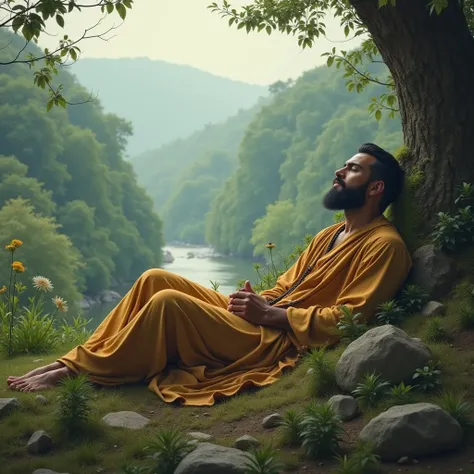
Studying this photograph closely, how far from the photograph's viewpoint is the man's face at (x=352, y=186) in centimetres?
680

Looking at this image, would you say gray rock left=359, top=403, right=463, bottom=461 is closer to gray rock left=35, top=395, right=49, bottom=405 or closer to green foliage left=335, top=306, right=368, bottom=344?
green foliage left=335, top=306, right=368, bottom=344

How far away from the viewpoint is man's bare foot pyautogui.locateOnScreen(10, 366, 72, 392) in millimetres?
6203

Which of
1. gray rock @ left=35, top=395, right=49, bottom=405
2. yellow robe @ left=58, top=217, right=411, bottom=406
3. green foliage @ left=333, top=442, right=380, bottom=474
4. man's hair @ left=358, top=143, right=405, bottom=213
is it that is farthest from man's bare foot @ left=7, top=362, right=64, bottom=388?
man's hair @ left=358, top=143, right=405, bottom=213

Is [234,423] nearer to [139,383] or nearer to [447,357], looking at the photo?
[139,383]

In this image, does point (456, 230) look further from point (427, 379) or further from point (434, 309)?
point (427, 379)

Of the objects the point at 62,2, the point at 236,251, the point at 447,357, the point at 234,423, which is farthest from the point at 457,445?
the point at 236,251

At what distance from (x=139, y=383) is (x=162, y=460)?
6.35 ft

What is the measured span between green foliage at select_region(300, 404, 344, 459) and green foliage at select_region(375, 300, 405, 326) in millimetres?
1813

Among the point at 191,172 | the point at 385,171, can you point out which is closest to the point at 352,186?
the point at 385,171

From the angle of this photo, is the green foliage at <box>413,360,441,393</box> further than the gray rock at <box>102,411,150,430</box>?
No

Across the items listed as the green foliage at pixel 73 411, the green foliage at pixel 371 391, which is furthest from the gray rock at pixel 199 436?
the green foliage at pixel 371 391

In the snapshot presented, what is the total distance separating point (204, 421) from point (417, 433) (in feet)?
5.62

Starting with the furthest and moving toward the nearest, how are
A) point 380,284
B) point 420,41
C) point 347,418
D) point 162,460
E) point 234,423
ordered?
point 420,41 < point 380,284 < point 234,423 < point 347,418 < point 162,460

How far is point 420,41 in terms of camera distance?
22.5 ft
